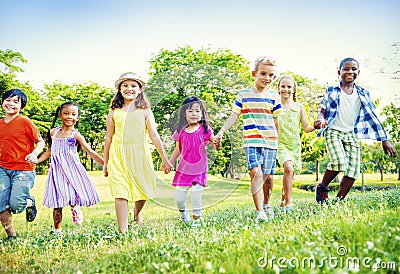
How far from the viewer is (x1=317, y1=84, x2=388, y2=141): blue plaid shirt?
8047 millimetres

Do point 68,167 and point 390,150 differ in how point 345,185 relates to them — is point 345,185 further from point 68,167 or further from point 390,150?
point 68,167

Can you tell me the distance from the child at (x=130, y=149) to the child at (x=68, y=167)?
4.93 feet

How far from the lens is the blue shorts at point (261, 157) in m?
6.68

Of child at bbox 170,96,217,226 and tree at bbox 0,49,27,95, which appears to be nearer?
child at bbox 170,96,217,226

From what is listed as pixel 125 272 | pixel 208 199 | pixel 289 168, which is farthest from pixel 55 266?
pixel 289 168

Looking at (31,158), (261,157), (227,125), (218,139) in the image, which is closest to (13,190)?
(31,158)

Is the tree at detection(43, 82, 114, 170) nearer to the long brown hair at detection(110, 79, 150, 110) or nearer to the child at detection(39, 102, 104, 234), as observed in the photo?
the child at detection(39, 102, 104, 234)

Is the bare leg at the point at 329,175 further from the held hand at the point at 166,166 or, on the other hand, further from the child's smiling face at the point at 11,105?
the child's smiling face at the point at 11,105

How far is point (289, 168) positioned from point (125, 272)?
4.86 m

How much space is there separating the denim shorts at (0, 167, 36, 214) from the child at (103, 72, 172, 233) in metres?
1.73

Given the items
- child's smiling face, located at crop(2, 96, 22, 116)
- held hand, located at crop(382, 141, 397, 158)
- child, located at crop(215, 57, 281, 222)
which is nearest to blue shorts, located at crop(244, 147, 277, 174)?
child, located at crop(215, 57, 281, 222)

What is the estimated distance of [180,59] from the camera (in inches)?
1266

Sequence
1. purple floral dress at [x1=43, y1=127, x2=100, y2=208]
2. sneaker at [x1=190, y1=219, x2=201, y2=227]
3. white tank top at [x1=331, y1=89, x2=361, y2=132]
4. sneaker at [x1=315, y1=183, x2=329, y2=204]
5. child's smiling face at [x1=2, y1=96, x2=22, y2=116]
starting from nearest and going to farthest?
sneaker at [x1=190, y1=219, x2=201, y2=227]
child's smiling face at [x1=2, y1=96, x2=22, y2=116]
purple floral dress at [x1=43, y1=127, x2=100, y2=208]
white tank top at [x1=331, y1=89, x2=361, y2=132]
sneaker at [x1=315, y1=183, x2=329, y2=204]

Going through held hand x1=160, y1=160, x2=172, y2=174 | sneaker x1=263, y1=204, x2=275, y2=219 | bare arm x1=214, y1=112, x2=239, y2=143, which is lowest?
sneaker x1=263, y1=204, x2=275, y2=219
